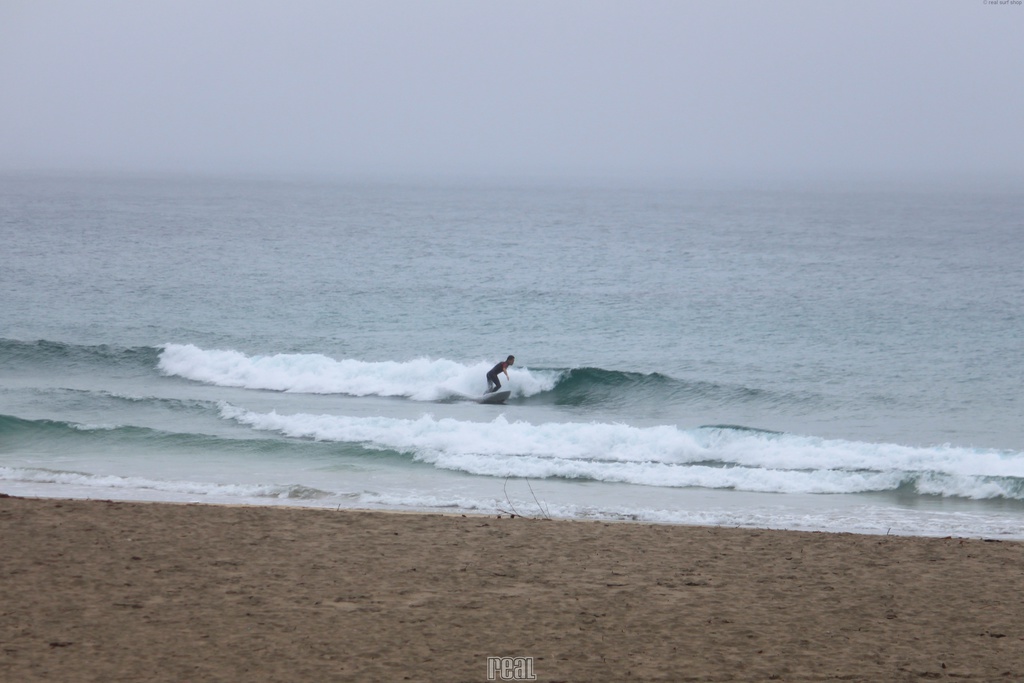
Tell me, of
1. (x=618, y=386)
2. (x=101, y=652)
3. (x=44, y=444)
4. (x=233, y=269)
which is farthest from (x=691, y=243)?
(x=101, y=652)

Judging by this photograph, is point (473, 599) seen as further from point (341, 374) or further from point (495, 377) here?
point (341, 374)

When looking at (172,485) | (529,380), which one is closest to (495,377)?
(529,380)

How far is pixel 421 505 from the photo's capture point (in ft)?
44.2

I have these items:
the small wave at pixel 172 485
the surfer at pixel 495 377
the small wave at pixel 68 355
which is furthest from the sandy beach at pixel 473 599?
the small wave at pixel 68 355

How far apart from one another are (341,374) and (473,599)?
58.3ft

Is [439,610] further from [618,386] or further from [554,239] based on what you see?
[554,239]

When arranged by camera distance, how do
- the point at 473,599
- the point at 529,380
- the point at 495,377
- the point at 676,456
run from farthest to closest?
the point at 529,380
the point at 495,377
the point at 676,456
the point at 473,599

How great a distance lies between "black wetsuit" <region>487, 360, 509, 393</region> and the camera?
74.6 feet

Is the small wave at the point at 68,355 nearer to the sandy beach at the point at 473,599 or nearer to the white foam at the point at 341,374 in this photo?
the white foam at the point at 341,374

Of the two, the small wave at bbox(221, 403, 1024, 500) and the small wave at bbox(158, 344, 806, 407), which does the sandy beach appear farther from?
the small wave at bbox(158, 344, 806, 407)

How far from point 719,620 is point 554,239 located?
196 ft

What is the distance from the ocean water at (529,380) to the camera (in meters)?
15.1

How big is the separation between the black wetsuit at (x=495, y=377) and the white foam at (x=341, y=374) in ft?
3.16

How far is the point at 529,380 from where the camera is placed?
2478 centimetres
